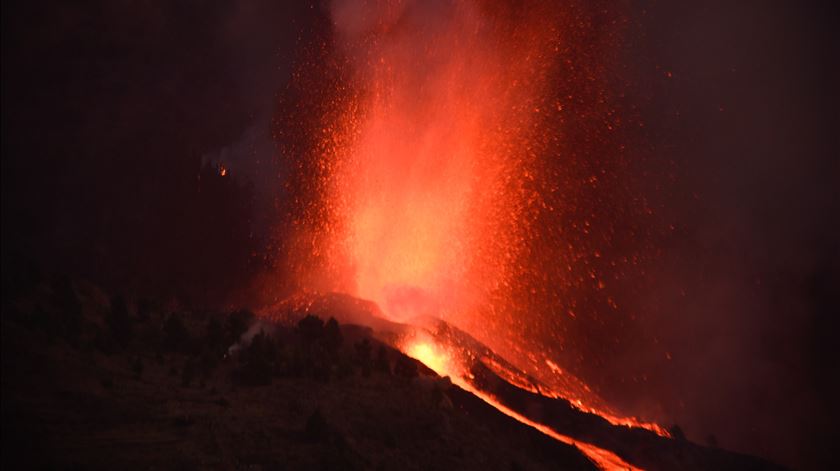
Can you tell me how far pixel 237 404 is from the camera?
87.8 ft

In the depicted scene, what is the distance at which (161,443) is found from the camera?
21000 mm

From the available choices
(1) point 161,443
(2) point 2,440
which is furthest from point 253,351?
(2) point 2,440

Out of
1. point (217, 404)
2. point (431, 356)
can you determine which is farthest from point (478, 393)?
point (217, 404)

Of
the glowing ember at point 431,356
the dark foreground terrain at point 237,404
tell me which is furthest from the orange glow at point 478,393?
the dark foreground terrain at point 237,404

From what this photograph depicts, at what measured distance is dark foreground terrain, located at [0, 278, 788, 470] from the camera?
2066 cm

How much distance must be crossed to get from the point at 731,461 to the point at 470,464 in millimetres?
31223

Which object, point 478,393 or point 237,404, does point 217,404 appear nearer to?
point 237,404

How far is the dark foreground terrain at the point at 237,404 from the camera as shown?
67.8 ft

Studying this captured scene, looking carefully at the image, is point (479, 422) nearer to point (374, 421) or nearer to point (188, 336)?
point (374, 421)

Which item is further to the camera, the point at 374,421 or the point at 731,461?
the point at 731,461

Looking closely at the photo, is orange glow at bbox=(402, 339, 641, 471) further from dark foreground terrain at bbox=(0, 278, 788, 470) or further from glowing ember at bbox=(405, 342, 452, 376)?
dark foreground terrain at bbox=(0, 278, 788, 470)

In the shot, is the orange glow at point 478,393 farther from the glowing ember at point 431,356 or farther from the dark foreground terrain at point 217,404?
the dark foreground terrain at point 217,404

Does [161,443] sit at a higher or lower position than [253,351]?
lower

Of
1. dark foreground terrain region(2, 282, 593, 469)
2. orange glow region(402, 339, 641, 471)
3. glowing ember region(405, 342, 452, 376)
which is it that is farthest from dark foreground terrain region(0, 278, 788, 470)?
glowing ember region(405, 342, 452, 376)
